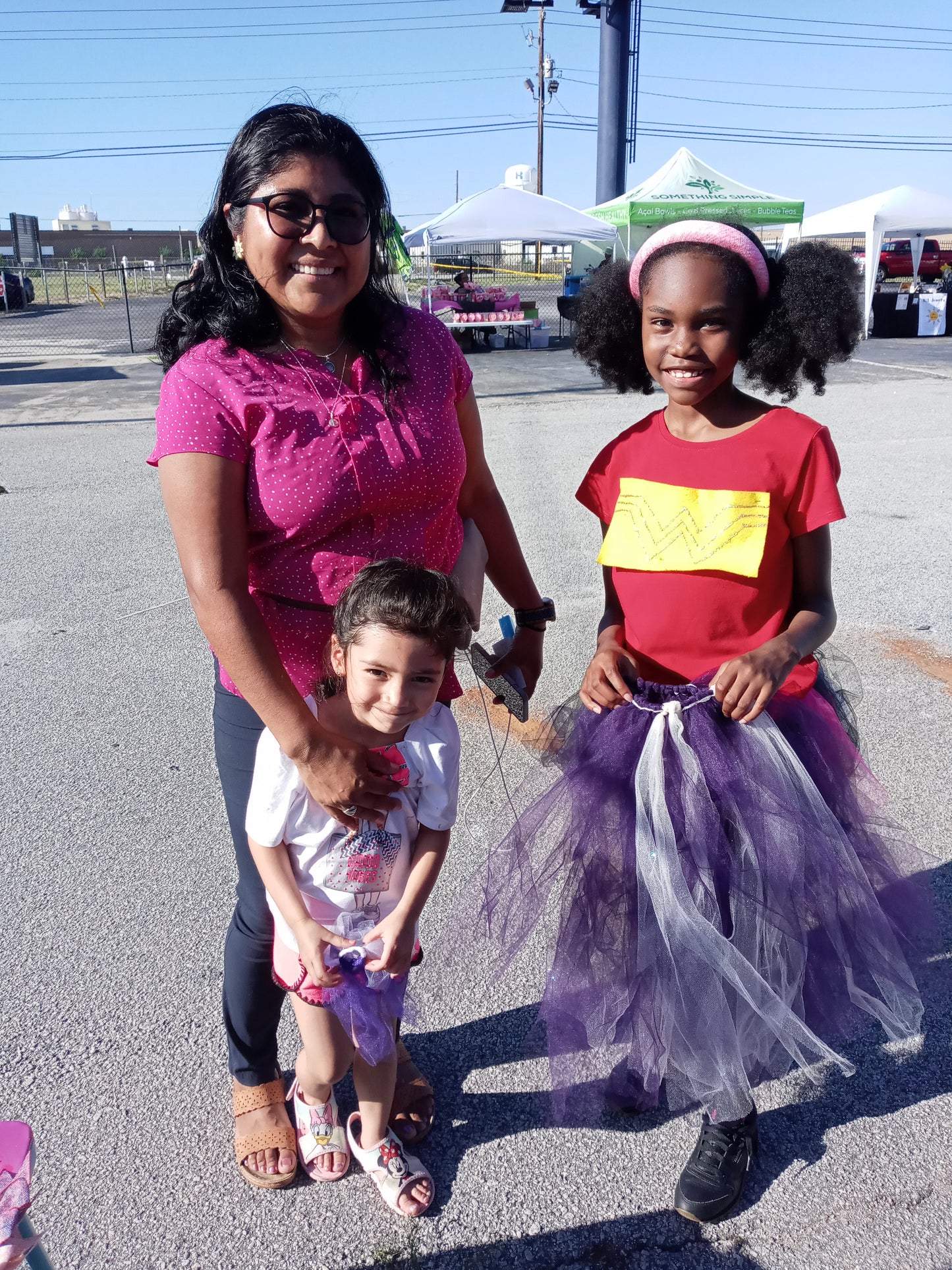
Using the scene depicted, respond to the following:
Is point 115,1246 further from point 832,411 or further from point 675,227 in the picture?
point 832,411

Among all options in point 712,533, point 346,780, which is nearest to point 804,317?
point 712,533

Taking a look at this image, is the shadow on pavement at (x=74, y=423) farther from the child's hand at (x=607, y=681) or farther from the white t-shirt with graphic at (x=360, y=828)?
the white t-shirt with graphic at (x=360, y=828)

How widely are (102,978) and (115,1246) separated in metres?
0.81

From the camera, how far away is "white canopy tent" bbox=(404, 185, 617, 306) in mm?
17250

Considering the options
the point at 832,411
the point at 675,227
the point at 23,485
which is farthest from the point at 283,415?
the point at 832,411

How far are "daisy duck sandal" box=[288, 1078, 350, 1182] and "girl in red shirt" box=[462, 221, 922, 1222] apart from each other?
0.46 m

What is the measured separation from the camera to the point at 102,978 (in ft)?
8.46

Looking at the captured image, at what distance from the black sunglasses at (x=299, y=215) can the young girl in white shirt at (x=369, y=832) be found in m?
0.55

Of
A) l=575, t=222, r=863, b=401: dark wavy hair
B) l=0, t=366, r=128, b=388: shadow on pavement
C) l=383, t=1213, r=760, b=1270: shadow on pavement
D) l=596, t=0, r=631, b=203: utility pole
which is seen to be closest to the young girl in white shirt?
l=383, t=1213, r=760, b=1270: shadow on pavement

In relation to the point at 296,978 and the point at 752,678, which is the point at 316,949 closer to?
the point at 296,978

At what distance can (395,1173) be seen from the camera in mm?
1971

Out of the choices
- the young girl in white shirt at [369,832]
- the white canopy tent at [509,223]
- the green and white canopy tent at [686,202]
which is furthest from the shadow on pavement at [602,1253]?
the green and white canopy tent at [686,202]

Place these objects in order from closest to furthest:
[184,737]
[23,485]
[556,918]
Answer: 1. [556,918]
2. [184,737]
3. [23,485]

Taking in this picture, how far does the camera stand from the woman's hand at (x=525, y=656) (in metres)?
2.27
